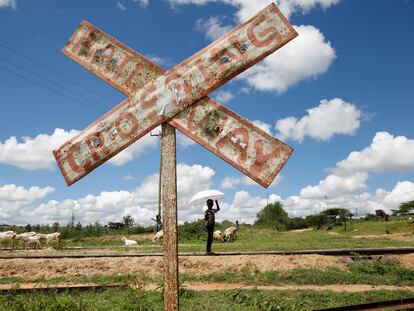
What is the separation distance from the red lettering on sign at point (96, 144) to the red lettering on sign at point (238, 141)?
2.71ft

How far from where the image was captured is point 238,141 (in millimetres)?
2574

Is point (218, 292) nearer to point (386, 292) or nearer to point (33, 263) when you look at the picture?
point (386, 292)

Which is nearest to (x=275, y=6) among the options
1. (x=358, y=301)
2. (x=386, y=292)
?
(x=358, y=301)

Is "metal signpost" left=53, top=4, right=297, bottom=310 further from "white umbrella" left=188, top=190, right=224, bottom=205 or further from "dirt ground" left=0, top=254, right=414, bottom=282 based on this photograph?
"white umbrella" left=188, top=190, right=224, bottom=205

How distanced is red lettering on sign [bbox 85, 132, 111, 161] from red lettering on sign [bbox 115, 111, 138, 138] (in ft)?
0.45

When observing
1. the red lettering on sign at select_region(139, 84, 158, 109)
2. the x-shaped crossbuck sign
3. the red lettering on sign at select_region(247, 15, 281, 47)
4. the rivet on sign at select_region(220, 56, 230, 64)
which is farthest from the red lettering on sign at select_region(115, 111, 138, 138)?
the red lettering on sign at select_region(247, 15, 281, 47)

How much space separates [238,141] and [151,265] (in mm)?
10221

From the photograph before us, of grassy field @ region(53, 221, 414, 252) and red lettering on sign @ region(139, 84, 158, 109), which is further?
grassy field @ region(53, 221, 414, 252)

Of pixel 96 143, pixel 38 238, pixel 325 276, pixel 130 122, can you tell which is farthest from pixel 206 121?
pixel 38 238

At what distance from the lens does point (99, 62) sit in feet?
9.61

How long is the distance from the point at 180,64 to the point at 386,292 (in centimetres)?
761

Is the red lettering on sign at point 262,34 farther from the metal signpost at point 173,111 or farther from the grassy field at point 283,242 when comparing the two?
the grassy field at point 283,242

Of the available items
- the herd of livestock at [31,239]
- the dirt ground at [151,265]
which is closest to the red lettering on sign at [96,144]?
the dirt ground at [151,265]

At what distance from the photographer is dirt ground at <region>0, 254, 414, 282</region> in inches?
447
